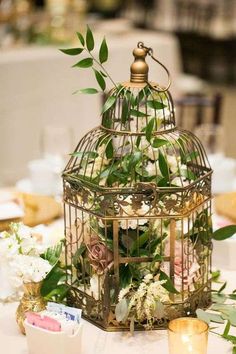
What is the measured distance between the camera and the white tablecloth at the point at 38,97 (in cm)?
504

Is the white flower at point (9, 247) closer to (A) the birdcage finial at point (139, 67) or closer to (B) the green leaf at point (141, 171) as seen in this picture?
(B) the green leaf at point (141, 171)

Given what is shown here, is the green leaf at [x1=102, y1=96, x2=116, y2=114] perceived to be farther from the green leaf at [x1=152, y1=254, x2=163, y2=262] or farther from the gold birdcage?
the green leaf at [x1=152, y1=254, x2=163, y2=262]

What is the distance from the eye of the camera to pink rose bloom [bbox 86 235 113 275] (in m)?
1.86

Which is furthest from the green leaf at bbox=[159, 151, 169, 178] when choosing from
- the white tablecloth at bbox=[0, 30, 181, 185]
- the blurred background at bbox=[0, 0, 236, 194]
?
the white tablecloth at bbox=[0, 30, 181, 185]

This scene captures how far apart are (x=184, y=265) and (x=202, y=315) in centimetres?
12

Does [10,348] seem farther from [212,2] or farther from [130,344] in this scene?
[212,2]

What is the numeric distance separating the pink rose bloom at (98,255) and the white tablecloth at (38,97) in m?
3.21

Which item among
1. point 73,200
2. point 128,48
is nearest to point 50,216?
point 73,200

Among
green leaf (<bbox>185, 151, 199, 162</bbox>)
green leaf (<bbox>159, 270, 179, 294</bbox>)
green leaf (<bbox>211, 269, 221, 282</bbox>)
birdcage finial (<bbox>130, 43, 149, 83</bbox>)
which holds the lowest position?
green leaf (<bbox>211, 269, 221, 282</bbox>)

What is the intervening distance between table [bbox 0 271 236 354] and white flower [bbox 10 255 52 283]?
0.15 metres

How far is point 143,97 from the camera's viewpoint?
1868mm

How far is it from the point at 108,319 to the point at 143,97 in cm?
52

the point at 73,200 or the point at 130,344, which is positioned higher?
the point at 73,200

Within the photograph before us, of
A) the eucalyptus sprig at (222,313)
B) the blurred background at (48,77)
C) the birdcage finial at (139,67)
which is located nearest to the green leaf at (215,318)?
the eucalyptus sprig at (222,313)
